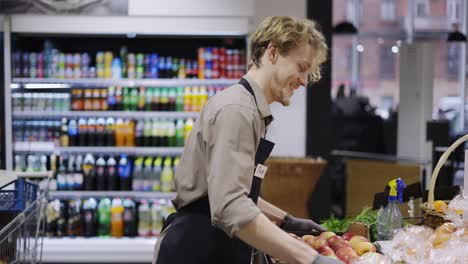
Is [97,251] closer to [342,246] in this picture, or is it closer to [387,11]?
[342,246]

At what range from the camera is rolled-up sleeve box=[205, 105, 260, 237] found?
6.59 feet

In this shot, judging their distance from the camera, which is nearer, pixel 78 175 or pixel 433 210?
pixel 433 210

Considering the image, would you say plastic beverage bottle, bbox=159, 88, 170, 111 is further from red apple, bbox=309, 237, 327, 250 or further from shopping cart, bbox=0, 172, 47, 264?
red apple, bbox=309, 237, 327, 250

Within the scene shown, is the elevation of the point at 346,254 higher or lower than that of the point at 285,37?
lower

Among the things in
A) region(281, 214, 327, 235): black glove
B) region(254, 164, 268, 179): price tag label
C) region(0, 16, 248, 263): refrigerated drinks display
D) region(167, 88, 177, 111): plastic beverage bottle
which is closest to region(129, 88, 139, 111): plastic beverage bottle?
region(0, 16, 248, 263): refrigerated drinks display

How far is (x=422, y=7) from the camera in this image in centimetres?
1401

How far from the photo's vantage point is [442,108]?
523 inches

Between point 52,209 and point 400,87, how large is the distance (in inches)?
150

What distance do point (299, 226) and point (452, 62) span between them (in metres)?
12.6

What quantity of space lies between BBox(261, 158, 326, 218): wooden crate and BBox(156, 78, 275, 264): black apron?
118 inches

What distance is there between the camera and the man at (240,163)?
6.63ft

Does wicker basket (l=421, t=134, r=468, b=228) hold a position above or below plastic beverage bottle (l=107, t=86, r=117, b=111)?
below

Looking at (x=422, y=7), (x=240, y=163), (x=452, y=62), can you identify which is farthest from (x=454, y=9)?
(x=240, y=163)

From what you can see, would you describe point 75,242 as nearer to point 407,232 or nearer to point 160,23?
point 160,23
